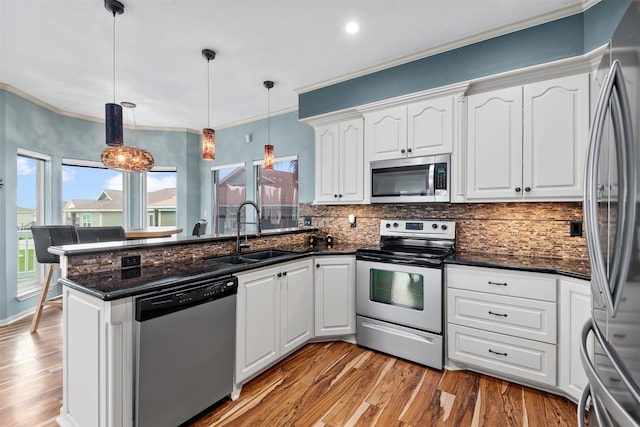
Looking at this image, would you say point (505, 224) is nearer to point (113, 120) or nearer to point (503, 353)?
point (503, 353)

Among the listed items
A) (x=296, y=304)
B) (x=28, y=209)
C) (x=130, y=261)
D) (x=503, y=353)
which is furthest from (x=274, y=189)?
(x=503, y=353)

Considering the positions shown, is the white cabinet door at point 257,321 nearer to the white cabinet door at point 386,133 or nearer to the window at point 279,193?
the white cabinet door at point 386,133

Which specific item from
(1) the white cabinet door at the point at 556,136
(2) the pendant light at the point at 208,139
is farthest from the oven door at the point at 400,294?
(2) the pendant light at the point at 208,139

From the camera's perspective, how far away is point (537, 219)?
2.55 metres

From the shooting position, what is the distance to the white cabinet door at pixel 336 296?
9.48 feet

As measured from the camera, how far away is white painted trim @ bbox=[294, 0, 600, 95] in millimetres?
2206

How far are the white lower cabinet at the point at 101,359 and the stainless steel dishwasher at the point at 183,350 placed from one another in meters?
0.05

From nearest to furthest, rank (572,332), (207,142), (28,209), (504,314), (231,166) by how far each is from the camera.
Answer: (572,332), (504,314), (207,142), (28,209), (231,166)

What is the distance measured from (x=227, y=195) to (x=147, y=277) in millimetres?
3892

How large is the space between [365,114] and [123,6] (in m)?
2.19

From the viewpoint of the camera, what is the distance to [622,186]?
2.62ft

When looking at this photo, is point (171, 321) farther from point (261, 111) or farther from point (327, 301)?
point (261, 111)

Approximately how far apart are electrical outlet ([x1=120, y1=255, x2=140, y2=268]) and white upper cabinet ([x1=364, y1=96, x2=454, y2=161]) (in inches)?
87.8

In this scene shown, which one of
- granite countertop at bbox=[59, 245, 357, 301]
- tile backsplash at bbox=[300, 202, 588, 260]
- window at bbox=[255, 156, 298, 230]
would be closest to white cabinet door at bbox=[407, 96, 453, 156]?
tile backsplash at bbox=[300, 202, 588, 260]
